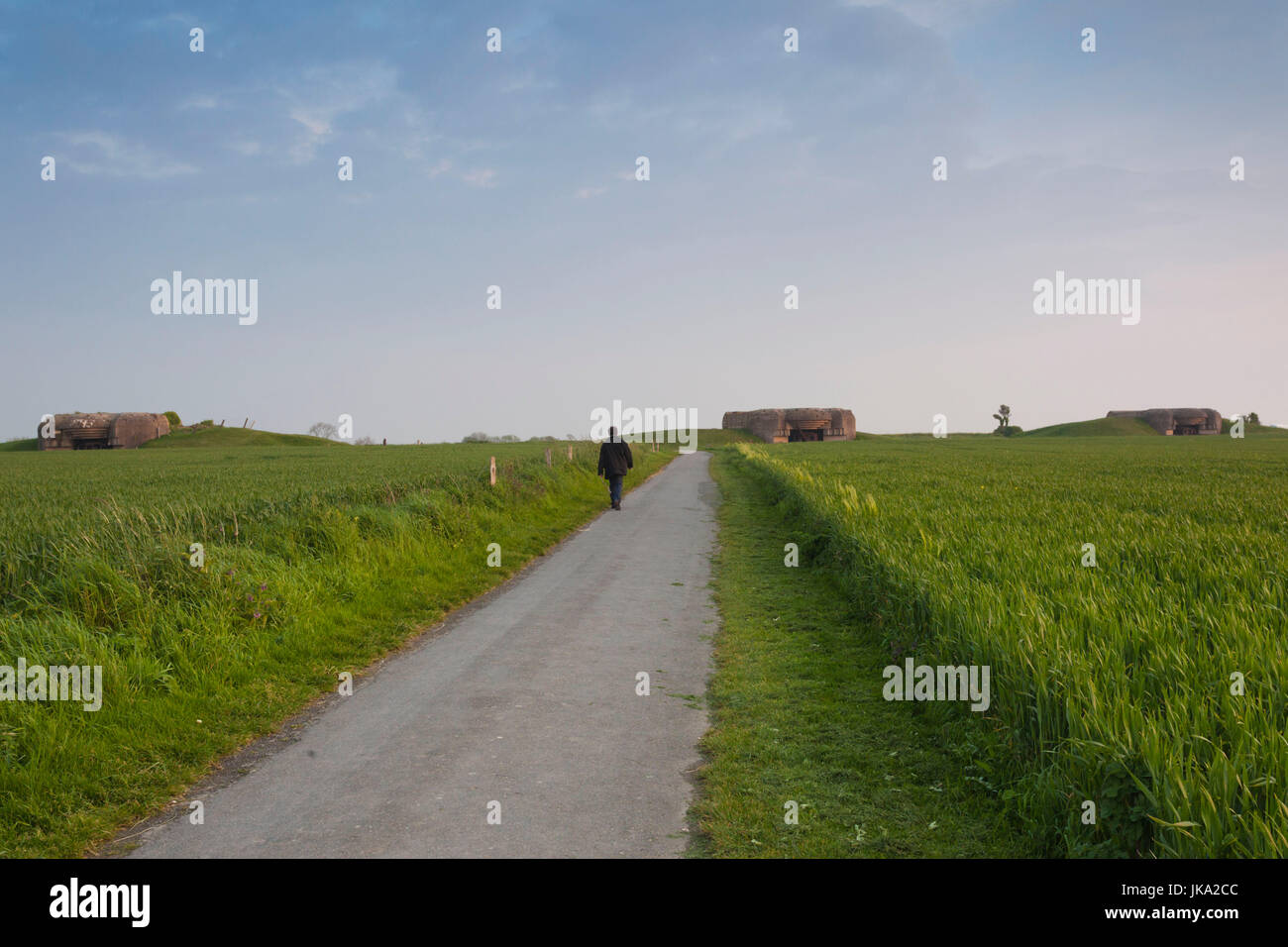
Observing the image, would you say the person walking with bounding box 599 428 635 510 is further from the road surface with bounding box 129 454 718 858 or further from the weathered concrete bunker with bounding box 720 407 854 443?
the weathered concrete bunker with bounding box 720 407 854 443

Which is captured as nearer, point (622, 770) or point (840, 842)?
point (840, 842)

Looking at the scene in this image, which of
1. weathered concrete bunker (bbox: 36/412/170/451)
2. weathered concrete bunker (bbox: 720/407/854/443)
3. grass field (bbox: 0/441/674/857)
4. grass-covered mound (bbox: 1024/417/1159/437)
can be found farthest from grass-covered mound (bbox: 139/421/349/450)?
grass-covered mound (bbox: 1024/417/1159/437)

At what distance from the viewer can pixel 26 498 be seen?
20.4m

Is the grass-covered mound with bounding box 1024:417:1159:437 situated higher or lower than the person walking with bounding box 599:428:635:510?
higher

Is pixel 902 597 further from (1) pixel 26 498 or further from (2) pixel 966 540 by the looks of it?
(1) pixel 26 498

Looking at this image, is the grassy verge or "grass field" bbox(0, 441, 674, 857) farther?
"grass field" bbox(0, 441, 674, 857)

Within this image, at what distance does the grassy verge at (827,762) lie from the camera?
14.5ft

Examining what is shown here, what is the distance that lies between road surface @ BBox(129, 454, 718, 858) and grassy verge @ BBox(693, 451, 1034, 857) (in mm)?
283

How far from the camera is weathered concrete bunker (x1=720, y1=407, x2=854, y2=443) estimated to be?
428 ft

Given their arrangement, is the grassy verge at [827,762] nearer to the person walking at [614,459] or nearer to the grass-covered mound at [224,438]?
the person walking at [614,459]

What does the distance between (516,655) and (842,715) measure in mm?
3727

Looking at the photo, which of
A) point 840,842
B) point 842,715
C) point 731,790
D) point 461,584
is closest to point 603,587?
point 461,584

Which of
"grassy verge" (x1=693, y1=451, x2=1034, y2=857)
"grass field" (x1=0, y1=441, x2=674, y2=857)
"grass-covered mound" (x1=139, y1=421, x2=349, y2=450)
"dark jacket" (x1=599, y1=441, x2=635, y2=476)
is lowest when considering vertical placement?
"grassy verge" (x1=693, y1=451, x2=1034, y2=857)
